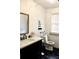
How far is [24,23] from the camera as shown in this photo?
279cm

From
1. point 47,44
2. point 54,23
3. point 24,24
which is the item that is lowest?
point 47,44

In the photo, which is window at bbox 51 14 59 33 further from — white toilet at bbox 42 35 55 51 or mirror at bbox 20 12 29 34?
mirror at bbox 20 12 29 34

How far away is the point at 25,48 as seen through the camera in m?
1.90

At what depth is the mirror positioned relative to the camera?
263cm

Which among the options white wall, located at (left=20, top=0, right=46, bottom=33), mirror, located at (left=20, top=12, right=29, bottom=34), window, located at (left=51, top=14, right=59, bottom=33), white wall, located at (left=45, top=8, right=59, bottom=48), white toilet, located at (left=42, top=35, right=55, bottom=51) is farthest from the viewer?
window, located at (left=51, top=14, right=59, bottom=33)

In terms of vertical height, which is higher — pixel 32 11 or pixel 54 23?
pixel 32 11

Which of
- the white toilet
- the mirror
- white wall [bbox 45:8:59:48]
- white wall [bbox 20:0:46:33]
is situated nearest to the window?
white wall [bbox 45:8:59:48]

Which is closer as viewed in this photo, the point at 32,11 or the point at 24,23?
the point at 24,23

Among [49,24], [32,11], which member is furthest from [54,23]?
[32,11]

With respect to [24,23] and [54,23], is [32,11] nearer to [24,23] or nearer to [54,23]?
[24,23]
